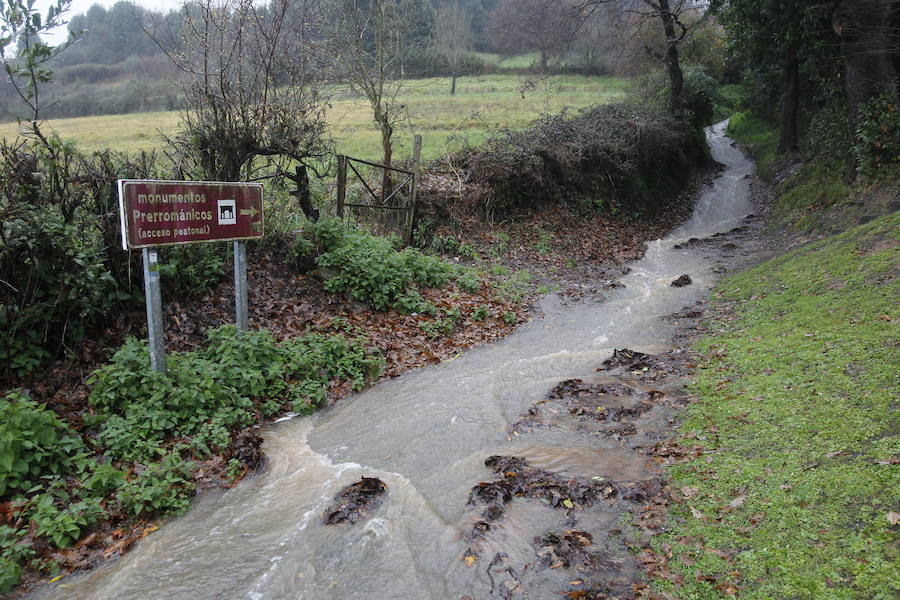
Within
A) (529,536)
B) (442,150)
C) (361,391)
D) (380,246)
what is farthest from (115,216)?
(442,150)

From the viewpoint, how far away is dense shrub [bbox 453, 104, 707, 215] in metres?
16.8

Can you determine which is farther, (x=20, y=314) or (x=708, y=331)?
(x=708, y=331)

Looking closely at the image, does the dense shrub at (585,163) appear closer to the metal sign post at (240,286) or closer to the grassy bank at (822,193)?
the grassy bank at (822,193)

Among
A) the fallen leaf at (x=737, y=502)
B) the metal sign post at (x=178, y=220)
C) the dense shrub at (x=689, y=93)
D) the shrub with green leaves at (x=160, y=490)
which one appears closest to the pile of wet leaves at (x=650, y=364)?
the fallen leaf at (x=737, y=502)

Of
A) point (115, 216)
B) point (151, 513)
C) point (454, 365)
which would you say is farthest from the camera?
point (454, 365)

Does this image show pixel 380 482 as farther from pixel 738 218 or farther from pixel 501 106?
pixel 501 106

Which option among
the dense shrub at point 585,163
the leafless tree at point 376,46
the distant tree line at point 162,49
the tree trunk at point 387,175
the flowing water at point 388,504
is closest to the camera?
the flowing water at point 388,504

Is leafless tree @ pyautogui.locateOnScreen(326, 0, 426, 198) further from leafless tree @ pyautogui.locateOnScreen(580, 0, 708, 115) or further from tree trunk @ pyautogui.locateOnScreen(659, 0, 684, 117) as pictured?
tree trunk @ pyautogui.locateOnScreen(659, 0, 684, 117)

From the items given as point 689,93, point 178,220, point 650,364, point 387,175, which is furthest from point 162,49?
point 689,93

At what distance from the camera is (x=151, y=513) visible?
5.30m

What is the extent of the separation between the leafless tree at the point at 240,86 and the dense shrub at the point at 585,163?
6485 mm

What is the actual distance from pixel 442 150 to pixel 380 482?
15.4 meters

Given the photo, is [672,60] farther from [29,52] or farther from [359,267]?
[29,52]

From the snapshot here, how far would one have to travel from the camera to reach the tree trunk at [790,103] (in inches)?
961
